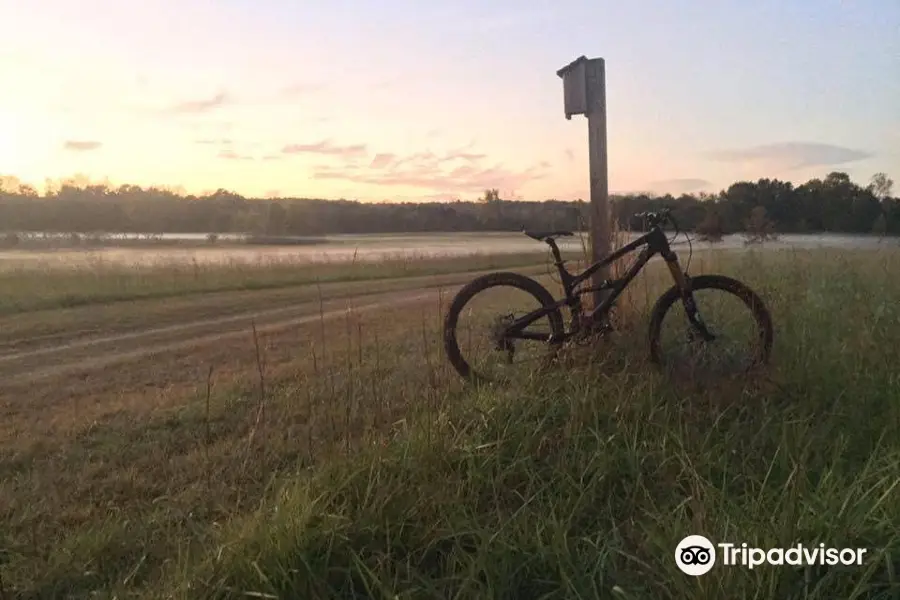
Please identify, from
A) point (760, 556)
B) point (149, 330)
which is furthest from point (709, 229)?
point (149, 330)

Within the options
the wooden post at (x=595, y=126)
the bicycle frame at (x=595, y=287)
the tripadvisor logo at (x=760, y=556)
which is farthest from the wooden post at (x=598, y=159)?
the tripadvisor logo at (x=760, y=556)

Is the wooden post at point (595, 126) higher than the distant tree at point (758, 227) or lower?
higher

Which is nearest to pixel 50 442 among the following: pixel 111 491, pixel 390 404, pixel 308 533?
pixel 111 491

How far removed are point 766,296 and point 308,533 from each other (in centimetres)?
631

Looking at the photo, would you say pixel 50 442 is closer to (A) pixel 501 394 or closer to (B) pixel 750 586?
(A) pixel 501 394

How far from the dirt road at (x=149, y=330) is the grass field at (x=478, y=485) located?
4.22 ft

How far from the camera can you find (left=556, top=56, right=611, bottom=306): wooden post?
6707 millimetres

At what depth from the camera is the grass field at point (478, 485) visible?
2.71 meters

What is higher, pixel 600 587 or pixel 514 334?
pixel 514 334

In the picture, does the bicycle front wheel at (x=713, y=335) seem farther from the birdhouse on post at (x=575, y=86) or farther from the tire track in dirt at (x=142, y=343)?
the birdhouse on post at (x=575, y=86)

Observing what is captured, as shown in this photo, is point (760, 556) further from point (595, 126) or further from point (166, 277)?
point (166, 277)

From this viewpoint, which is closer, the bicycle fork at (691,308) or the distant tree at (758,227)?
the bicycle fork at (691,308)

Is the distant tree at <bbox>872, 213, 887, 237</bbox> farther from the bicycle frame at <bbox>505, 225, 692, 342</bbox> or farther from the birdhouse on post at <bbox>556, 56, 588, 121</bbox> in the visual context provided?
the bicycle frame at <bbox>505, 225, 692, 342</bbox>

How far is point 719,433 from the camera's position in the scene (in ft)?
13.1
